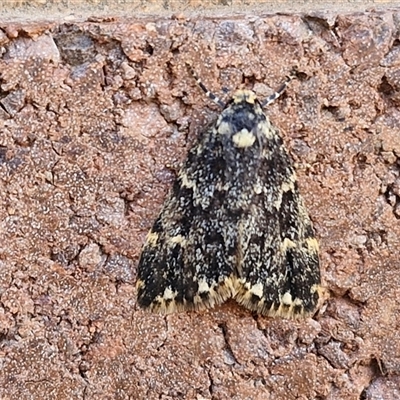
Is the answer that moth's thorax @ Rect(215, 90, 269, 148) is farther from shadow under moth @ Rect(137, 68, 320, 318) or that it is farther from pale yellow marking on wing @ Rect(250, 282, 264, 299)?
pale yellow marking on wing @ Rect(250, 282, 264, 299)

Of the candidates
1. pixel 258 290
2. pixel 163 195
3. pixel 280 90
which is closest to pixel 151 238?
pixel 163 195

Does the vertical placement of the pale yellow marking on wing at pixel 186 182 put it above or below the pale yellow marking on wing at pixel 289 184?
below

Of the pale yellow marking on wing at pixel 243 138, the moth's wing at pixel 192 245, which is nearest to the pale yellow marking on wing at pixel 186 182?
the moth's wing at pixel 192 245

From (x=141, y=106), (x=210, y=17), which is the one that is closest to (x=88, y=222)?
(x=141, y=106)

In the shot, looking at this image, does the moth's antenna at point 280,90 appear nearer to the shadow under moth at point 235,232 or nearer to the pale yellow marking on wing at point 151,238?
the shadow under moth at point 235,232

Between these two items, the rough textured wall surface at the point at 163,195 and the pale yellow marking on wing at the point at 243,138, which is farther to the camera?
the pale yellow marking on wing at the point at 243,138

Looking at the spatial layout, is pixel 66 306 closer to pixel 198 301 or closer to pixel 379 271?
pixel 198 301
